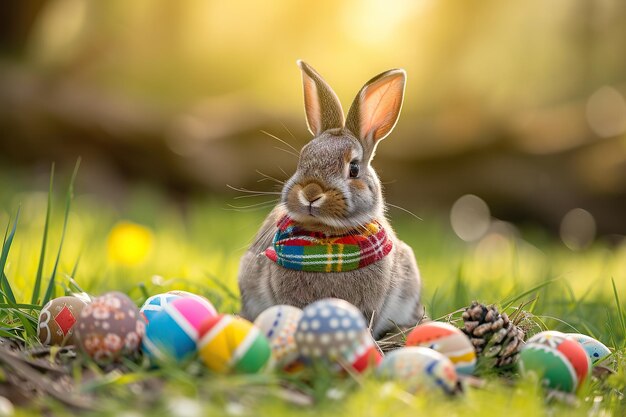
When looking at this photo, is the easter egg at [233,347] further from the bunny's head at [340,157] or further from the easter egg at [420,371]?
the bunny's head at [340,157]

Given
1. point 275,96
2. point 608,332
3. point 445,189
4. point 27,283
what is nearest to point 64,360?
point 27,283

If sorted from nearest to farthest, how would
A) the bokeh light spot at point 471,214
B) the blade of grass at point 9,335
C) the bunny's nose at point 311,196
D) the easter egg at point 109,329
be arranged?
the easter egg at point 109,329 → the blade of grass at point 9,335 → the bunny's nose at point 311,196 → the bokeh light spot at point 471,214

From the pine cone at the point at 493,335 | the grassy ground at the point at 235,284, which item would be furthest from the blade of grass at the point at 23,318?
the pine cone at the point at 493,335

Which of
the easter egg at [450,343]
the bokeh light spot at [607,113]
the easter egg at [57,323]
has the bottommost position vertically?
the easter egg at [57,323]

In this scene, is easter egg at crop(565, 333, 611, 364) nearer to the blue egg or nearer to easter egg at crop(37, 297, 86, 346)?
the blue egg

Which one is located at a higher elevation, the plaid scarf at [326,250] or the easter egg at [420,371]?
the plaid scarf at [326,250]

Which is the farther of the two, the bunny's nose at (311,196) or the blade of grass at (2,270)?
the bunny's nose at (311,196)

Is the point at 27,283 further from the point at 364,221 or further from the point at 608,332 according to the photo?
the point at 608,332
